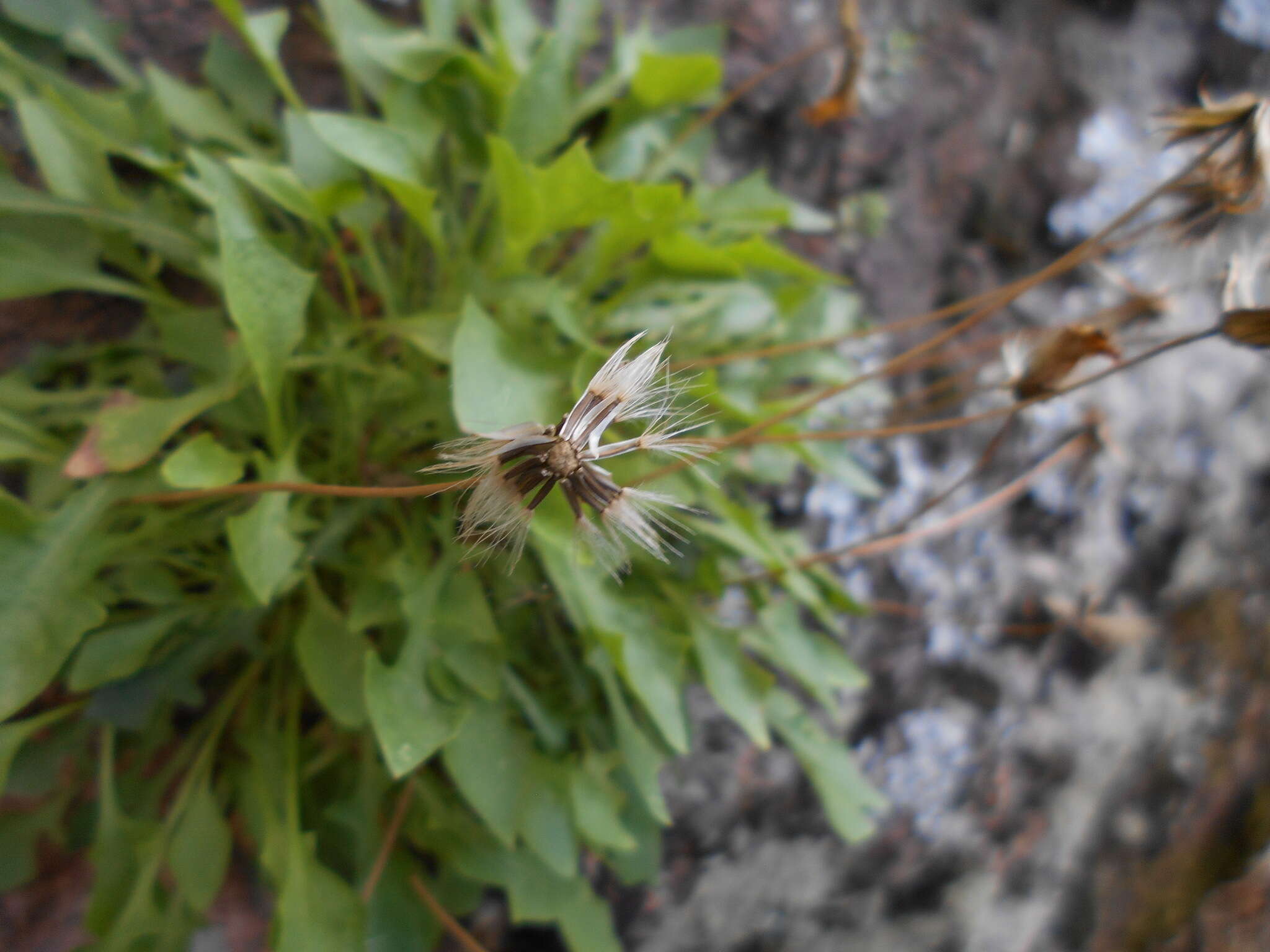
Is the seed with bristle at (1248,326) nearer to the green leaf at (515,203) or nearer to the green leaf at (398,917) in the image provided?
the green leaf at (515,203)

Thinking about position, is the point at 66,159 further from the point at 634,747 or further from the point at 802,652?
the point at 802,652

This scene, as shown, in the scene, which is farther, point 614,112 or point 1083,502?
point 1083,502

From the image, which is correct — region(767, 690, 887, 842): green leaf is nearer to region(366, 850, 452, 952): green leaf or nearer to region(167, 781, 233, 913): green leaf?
region(366, 850, 452, 952): green leaf

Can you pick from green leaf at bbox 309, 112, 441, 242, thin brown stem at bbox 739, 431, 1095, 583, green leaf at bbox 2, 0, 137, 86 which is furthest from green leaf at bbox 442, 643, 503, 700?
green leaf at bbox 2, 0, 137, 86

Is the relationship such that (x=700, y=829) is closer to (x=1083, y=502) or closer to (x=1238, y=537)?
(x=1083, y=502)

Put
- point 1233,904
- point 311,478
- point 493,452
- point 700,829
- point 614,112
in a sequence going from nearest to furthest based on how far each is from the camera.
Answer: point 493,452
point 311,478
point 614,112
point 700,829
point 1233,904

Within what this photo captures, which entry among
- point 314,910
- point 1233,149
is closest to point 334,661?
point 314,910

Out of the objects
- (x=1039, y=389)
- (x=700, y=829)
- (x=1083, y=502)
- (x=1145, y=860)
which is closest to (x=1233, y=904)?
(x=1145, y=860)

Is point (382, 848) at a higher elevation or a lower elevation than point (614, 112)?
lower
